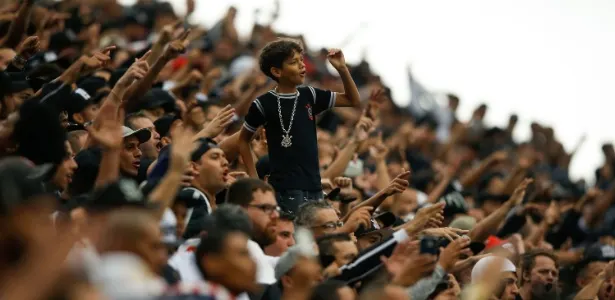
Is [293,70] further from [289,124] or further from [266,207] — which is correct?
[266,207]

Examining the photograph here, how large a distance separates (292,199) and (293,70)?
0.97 m

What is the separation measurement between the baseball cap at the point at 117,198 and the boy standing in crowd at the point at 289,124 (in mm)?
3175

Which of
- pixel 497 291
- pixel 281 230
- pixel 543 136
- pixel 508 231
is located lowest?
pixel 543 136

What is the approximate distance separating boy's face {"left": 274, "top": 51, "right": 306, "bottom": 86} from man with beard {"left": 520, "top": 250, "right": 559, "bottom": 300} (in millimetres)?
3077

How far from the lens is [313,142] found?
10.4 m

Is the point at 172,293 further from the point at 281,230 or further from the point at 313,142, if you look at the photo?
the point at 313,142

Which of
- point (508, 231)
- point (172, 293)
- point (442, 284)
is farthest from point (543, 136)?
point (172, 293)

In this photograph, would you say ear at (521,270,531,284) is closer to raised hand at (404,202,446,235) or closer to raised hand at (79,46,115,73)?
raised hand at (404,202,446,235)

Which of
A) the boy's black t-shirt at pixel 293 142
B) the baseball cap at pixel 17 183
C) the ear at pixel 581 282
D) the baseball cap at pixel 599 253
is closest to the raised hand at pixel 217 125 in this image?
the boy's black t-shirt at pixel 293 142

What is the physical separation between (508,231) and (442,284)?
5.63 meters

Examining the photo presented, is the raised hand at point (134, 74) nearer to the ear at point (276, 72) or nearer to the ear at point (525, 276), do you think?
the ear at point (276, 72)

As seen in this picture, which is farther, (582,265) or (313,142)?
(582,265)

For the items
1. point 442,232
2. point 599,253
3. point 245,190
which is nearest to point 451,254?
point 442,232

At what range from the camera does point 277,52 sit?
10359 millimetres
